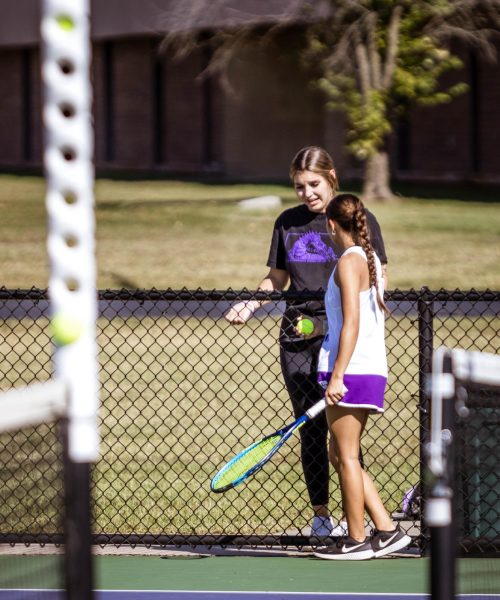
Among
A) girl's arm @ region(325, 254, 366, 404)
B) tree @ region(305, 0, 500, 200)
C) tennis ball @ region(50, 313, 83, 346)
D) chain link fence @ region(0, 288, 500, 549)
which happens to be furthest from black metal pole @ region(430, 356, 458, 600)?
tree @ region(305, 0, 500, 200)

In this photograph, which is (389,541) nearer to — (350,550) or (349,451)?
(350,550)

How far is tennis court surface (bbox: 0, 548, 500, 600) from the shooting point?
20.6ft

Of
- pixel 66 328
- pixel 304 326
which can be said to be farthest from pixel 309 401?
pixel 66 328

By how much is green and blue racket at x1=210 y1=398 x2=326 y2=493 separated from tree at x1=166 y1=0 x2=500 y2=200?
18.8 metres

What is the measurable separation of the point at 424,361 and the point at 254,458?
40.5 inches

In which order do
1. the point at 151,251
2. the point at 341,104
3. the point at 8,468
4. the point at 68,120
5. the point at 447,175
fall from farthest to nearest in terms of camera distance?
1. the point at 447,175
2. the point at 341,104
3. the point at 151,251
4. the point at 8,468
5. the point at 68,120

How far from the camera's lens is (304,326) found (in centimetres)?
686

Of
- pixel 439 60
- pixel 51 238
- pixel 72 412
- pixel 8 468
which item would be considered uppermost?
pixel 439 60

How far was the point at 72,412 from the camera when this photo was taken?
124 inches

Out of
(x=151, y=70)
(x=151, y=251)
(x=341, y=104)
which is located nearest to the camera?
(x=151, y=251)

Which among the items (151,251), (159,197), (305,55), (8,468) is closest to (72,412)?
(8,468)

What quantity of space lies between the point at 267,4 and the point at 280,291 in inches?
1076

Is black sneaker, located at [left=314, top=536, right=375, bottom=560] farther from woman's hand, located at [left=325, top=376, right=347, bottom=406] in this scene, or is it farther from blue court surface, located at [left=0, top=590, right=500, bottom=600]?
woman's hand, located at [left=325, top=376, right=347, bottom=406]

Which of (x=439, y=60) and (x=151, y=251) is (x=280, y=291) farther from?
(x=439, y=60)
